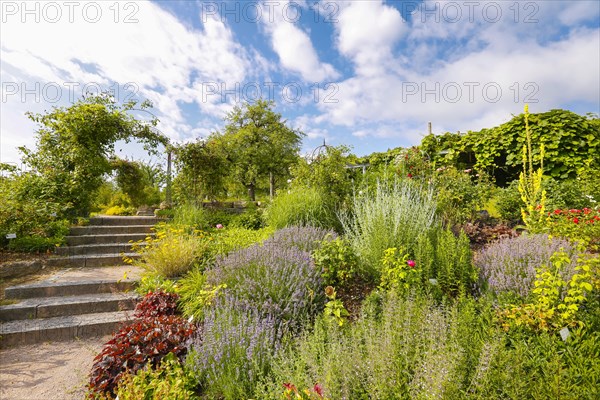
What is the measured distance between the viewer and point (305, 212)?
551 centimetres

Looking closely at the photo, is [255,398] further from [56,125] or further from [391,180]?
[56,125]

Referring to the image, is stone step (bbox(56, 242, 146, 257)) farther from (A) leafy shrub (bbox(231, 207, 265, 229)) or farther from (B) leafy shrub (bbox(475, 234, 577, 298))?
(B) leafy shrub (bbox(475, 234, 577, 298))

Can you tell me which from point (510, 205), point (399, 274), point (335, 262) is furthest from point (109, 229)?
point (510, 205)

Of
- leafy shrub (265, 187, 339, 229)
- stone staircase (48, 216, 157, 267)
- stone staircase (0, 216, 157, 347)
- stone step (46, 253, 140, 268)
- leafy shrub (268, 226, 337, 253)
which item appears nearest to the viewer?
stone staircase (0, 216, 157, 347)

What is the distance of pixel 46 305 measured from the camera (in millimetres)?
3578

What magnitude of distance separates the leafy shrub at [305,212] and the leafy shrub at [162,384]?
10.8 ft

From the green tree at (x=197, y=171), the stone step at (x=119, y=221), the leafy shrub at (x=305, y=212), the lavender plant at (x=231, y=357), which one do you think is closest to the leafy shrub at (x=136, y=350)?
the lavender plant at (x=231, y=357)

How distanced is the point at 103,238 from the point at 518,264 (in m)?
7.09

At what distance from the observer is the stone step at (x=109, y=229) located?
20.6 feet

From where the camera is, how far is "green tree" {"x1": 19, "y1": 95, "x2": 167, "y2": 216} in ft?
22.2

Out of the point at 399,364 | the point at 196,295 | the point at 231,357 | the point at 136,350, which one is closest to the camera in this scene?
the point at 399,364

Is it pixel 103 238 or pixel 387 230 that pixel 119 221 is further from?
pixel 387 230

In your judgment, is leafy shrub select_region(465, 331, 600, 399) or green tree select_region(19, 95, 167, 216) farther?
green tree select_region(19, 95, 167, 216)

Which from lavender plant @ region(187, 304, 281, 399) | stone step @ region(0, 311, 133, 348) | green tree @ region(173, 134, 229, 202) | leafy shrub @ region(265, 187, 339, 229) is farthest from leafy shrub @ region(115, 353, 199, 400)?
green tree @ region(173, 134, 229, 202)
